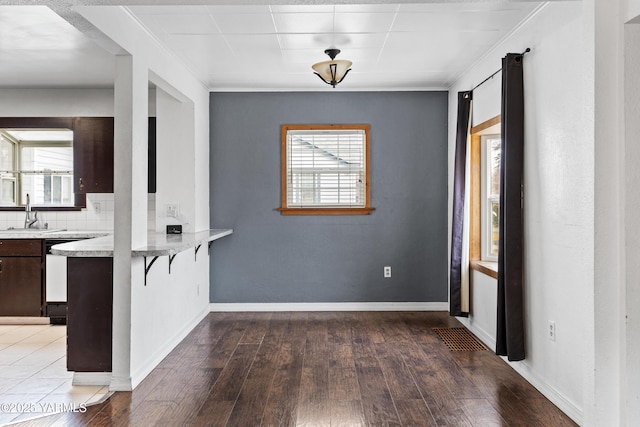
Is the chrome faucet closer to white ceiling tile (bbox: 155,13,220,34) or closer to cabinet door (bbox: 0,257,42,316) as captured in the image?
cabinet door (bbox: 0,257,42,316)

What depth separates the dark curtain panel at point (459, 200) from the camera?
14.8ft

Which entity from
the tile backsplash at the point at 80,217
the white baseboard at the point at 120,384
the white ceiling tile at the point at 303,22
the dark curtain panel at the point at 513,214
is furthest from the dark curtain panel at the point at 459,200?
the tile backsplash at the point at 80,217

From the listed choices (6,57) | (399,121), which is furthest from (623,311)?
(6,57)

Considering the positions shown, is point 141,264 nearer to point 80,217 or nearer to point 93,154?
point 93,154

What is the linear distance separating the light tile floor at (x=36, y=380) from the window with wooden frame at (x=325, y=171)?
252 cm

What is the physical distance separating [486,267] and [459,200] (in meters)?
0.70

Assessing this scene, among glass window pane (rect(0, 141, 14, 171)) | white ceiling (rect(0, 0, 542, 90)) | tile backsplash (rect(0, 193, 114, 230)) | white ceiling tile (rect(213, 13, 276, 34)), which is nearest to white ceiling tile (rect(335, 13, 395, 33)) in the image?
white ceiling (rect(0, 0, 542, 90))

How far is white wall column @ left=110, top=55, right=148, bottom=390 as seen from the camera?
317 centimetres

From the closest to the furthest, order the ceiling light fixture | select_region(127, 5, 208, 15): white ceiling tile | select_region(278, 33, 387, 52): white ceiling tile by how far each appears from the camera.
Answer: select_region(127, 5, 208, 15): white ceiling tile < select_region(278, 33, 387, 52): white ceiling tile < the ceiling light fixture

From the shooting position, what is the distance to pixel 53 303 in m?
4.73

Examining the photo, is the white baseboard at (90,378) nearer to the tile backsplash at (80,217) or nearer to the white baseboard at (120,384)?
the white baseboard at (120,384)

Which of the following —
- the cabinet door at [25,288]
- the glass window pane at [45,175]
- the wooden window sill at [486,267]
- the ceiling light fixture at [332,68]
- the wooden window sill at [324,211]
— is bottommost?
the cabinet door at [25,288]

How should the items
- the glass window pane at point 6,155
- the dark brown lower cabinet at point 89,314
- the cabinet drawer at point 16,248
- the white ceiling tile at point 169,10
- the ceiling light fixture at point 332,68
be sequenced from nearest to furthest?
the white ceiling tile at point 169,10, the dark brown lower cabinet at point 89,314, the ceiling light fixture at point 332,68, the cabinet drawer at point 16,248, the glass window pane at point 6,155

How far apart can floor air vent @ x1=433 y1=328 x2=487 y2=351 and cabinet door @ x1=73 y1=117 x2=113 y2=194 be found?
3.41 metres
